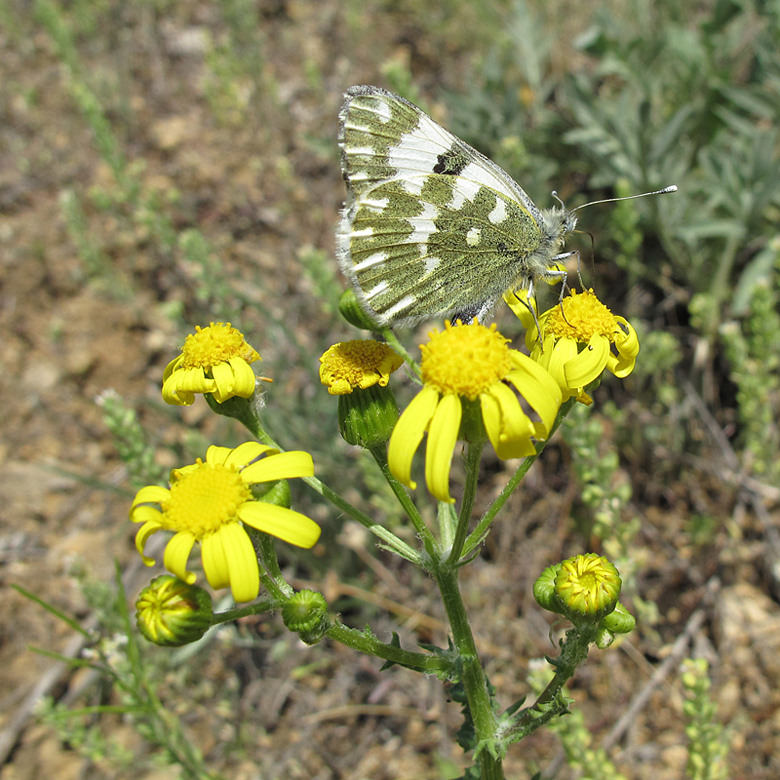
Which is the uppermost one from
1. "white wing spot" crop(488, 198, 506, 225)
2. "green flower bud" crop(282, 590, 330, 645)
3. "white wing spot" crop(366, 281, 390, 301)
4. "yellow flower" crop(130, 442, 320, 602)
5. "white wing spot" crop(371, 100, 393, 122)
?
"white wing spot" crop(371, 100, 393, 122)

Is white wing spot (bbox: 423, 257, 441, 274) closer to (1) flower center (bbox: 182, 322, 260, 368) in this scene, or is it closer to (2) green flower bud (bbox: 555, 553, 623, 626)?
(1) flower center (bbox: 182, 322, 260, 368)

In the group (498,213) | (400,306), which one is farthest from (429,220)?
(400,306)

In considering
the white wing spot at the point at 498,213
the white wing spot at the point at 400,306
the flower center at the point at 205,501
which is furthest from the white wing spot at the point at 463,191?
the flower center at the point at 205,501

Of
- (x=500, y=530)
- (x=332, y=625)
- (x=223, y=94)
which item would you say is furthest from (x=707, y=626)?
(x=223, y=94)

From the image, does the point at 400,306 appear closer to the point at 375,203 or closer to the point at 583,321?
Result: the point at 375,203

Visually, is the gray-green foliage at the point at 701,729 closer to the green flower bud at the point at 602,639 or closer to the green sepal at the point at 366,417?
the green flower bud at the point at 602,639

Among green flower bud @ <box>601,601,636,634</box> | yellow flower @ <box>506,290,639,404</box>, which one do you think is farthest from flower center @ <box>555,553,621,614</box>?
yellow flower @ <box>506,290,639,404</box>
